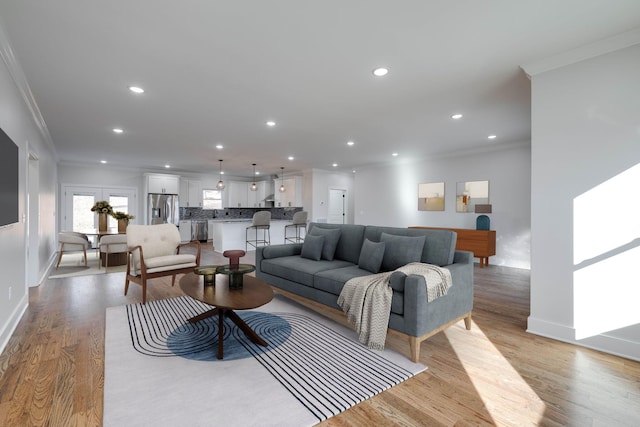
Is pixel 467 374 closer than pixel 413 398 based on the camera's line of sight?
No

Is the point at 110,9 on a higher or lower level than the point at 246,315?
higher

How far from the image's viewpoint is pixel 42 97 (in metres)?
3.62

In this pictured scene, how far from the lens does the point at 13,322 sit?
9.43 ft

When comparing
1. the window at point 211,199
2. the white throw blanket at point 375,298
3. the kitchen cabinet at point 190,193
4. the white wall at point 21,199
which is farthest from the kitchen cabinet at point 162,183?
the white throw blanket at point 375,298

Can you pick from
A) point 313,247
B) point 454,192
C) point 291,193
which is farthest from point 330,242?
point 291,193

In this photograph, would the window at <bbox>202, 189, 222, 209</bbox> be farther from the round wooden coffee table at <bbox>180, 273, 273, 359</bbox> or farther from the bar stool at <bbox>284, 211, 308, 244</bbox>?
the round wooden coffee table at <bbox>180, 273, 273, 359</bbox>

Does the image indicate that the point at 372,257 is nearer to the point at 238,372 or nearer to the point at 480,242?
the point at 238,372

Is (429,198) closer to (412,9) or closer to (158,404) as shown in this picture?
(412,9)

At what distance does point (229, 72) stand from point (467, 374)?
334 centimetres

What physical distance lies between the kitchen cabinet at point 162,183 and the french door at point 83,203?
2.46 feet

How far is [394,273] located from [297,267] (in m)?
1.30

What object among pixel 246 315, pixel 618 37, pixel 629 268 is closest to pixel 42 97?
pixel 246 315

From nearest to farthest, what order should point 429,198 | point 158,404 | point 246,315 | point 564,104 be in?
point 158,404 < point 564,104 < point 246,315 < point 429,198

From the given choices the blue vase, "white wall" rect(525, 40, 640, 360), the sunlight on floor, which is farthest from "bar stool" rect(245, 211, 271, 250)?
"white wall" rect(525, 40, 640, 360)
